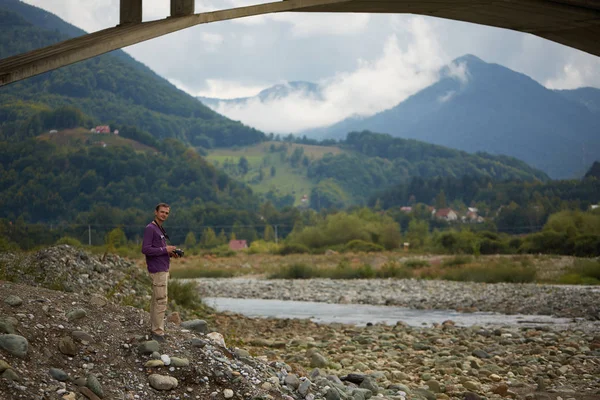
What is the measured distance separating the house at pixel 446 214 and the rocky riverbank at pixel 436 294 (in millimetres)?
66160

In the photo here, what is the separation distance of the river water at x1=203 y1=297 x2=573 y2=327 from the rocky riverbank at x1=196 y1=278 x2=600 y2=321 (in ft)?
3.05

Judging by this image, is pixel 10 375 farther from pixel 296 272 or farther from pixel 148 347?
pixel 296 272

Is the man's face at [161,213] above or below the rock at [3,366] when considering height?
above

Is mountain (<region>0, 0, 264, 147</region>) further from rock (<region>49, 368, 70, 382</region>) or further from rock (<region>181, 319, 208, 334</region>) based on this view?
rock (<region>49, 368, 70, 382</region>)

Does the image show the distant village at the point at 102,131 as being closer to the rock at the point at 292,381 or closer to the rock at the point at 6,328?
the rock at the point at 292,381

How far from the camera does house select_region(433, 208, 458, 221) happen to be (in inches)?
3906

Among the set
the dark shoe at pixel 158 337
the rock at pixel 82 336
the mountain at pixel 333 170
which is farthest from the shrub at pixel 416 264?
the mountain at pixel 333 170

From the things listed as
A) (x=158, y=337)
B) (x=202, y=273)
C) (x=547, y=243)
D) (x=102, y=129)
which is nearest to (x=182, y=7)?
(x=158, y=337)

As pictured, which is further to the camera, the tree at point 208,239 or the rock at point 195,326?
the tree at point 208,239

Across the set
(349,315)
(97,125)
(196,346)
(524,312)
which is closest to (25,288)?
(196,346)

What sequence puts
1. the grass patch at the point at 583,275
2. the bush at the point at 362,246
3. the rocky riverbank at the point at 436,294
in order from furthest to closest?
the bush at the point at 362,246, the grass patch at the point at 583,275, the rocky riverbank at the point at 436,294

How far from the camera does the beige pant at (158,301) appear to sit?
7.71m

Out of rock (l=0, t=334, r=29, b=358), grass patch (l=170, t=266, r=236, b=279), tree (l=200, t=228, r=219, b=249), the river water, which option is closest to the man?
rock (l=0, t=334, r=29, b=358)

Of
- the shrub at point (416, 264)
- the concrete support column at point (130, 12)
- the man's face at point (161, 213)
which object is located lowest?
the shrub at point (416, 264)
